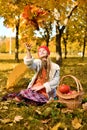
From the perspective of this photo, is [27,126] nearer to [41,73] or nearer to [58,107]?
[58,107]

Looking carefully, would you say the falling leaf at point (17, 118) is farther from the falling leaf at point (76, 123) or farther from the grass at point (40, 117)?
the falling leaf at point (76, 123)

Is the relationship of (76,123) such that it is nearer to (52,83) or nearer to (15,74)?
(52,83)

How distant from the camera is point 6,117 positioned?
6.95 meters

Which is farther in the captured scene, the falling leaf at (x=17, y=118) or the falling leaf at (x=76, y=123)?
the falling leaf at (x=17, y=118)

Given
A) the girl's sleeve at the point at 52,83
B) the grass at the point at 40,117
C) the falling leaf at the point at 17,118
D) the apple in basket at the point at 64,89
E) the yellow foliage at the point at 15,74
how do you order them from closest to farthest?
1. the grass at the point at 40,117
2. the falling leaf at the point at 17,118
3. the apple in basket at the point at 64,89
4. the girl's sleeve at the point at 52,83
5. the yellow foliage at the point at 15,74

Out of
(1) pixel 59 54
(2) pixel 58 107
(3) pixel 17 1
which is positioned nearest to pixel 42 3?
(3) pixel 17 1

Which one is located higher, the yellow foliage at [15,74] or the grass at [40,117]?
the yellow foliage at [15,74]

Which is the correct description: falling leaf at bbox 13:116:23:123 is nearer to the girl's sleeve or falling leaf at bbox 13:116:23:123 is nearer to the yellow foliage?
the girl's sleeve

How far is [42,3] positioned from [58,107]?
341 inches

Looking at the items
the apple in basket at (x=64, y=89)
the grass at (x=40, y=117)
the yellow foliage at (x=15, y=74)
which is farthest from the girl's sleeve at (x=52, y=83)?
the yellow foliage at (x=15, y=74)

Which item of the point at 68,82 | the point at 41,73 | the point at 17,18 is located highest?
the point at 17,18

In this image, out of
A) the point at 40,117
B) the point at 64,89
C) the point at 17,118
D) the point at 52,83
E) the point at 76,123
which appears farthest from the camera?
the point at 52,83

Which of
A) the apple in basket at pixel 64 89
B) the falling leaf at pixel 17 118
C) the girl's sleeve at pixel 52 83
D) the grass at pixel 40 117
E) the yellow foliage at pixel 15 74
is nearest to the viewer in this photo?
the grass at pixel 40 117

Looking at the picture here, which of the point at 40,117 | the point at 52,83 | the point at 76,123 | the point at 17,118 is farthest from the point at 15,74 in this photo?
the point at 76,123
